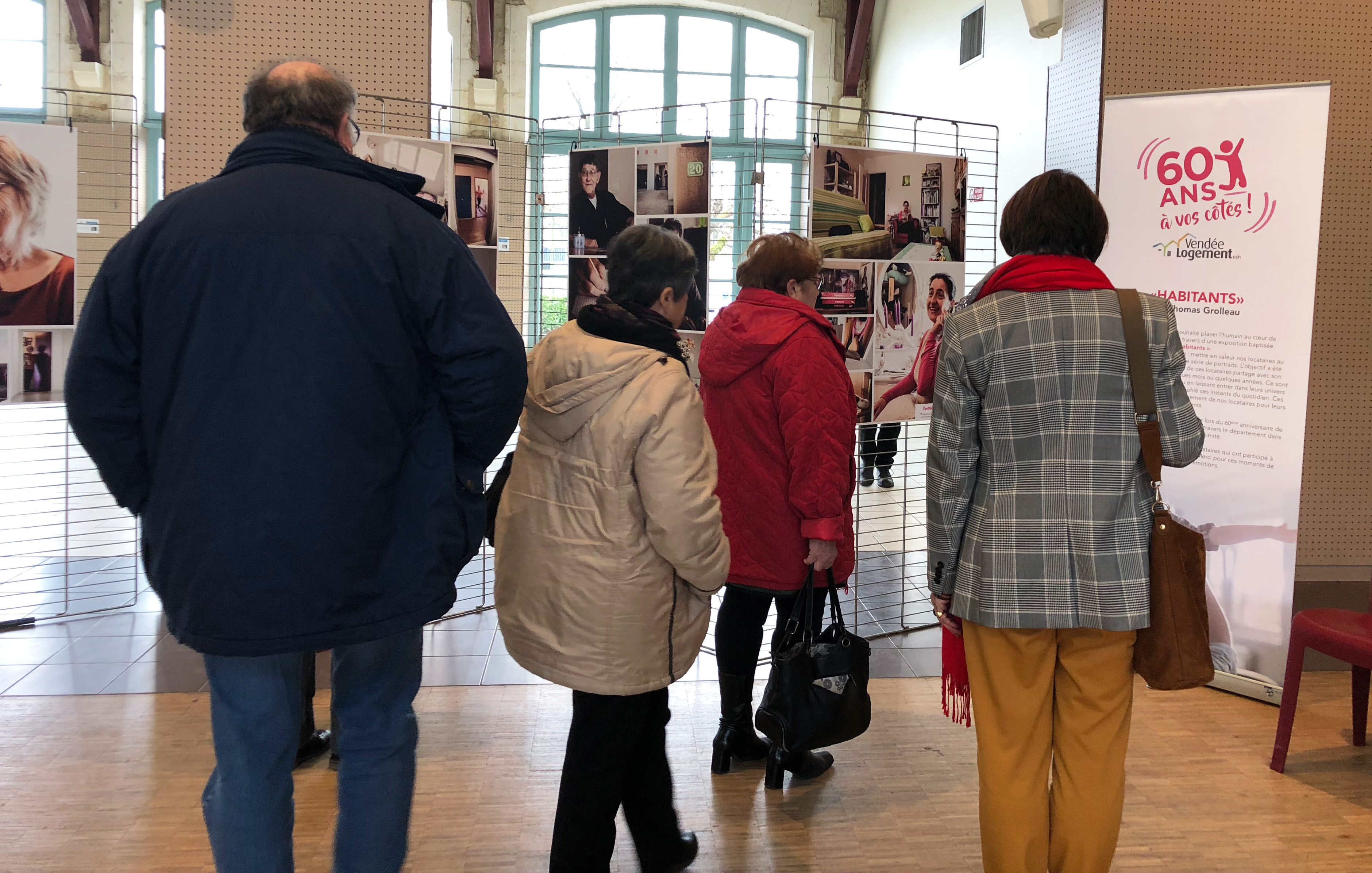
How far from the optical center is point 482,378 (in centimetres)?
182

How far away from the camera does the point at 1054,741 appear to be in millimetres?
2178

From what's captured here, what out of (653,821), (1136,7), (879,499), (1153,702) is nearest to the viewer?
(653,821)

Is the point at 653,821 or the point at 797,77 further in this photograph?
the point at 797,77

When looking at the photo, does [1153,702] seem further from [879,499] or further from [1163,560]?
[879,499]

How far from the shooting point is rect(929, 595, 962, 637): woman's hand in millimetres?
2236

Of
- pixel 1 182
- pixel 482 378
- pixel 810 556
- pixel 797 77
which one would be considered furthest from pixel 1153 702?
pixel 797 77

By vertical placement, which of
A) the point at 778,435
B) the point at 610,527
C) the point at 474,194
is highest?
the point at 474,194

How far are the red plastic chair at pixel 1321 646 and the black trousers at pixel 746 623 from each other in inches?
56.5

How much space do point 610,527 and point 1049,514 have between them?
882 millimetres

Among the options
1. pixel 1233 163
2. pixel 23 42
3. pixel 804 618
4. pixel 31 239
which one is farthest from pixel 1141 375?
pixel 23 42

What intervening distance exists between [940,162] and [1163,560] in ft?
7.77

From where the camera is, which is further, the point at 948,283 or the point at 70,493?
the point at 70,493

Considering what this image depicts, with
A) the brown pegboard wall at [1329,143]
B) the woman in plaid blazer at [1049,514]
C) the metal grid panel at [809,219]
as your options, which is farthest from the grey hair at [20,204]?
the brown pegboard wall at [1329,143]

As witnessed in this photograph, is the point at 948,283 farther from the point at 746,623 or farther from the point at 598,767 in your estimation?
the point at 598,767
